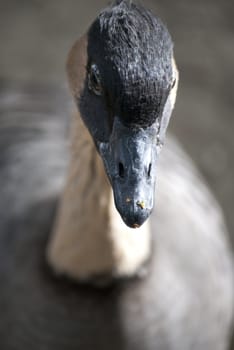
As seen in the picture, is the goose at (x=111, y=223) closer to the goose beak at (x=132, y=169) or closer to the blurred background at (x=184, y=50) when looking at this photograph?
the goose beak at (x=132, y=169)

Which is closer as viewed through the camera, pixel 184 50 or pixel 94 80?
pixel 94 80

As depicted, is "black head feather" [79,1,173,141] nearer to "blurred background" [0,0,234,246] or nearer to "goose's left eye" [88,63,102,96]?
"goose's left eye" [88,63,102,96]

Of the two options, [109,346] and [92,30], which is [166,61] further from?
[109,346]

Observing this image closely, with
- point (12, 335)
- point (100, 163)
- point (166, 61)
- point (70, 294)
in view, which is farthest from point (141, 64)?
point (12, 335)

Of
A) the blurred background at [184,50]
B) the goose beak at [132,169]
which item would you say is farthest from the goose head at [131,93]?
the blurred background at [184,50]

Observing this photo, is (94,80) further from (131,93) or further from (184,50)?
(184,50)

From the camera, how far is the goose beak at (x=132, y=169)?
1305mm

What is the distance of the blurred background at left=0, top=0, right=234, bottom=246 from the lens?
3.30 m

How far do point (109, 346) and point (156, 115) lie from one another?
0.77 meters

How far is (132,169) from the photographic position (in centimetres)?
135

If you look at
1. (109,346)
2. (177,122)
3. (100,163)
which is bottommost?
(109,346)

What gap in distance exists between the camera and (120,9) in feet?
4.63

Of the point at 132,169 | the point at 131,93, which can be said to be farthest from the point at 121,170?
the point at 131,93

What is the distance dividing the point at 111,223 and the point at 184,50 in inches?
69.9
